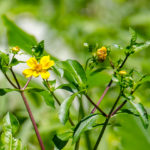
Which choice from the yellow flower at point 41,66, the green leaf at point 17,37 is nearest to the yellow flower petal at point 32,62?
the yellow flower at point 41,66

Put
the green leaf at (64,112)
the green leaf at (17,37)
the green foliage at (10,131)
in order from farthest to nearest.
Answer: the green leaf at (17,37)
the green foliage at (10,131)
the green leaf at (64,112)

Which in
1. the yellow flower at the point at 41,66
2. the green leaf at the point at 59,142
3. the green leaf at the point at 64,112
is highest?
the yellow flower at the point at 41,66

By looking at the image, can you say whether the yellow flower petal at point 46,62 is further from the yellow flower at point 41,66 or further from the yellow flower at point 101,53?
the yellow flower at point 101,53

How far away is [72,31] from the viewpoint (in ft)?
8.10

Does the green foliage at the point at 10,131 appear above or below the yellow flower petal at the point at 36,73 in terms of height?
below

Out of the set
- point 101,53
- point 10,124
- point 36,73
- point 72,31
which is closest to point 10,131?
point 10,124

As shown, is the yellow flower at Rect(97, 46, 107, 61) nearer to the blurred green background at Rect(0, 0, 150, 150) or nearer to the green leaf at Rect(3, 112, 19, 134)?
the green leaf at Rect(3, 112, 19, 134)

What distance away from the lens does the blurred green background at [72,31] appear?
5.32 ft

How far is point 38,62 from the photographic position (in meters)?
0.78

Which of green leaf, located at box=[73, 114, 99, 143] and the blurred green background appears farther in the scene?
the blurred green background

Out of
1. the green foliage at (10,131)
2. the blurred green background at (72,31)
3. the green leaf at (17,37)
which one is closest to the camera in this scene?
the green foliage at (10,131)

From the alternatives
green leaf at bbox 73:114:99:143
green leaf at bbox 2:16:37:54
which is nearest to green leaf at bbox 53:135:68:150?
green leaf at bbox 73:114:99:143

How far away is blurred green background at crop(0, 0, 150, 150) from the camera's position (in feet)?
5.32

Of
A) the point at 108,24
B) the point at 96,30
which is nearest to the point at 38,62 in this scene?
the point at 96,30
